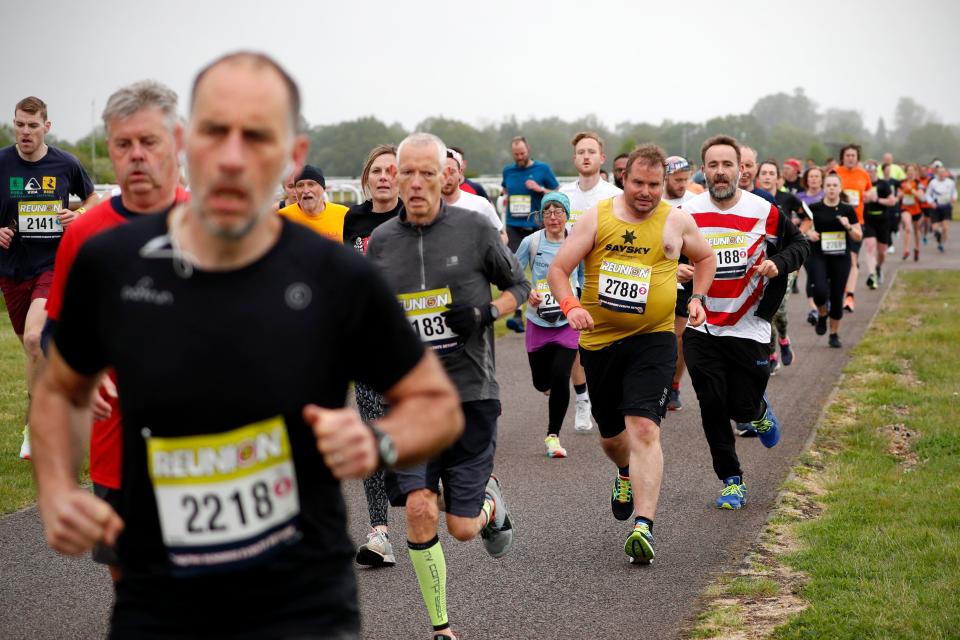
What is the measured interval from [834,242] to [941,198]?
18.1 meters

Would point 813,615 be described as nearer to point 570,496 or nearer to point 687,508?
point 687,508

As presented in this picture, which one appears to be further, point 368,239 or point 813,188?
point 813,188

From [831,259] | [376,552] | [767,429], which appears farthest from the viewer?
[831,259]

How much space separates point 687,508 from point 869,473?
5.24 feet

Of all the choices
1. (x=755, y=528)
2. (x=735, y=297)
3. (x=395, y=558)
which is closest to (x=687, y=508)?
(x=755, y=528)

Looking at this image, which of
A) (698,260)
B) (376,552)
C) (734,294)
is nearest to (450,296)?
(376,552)

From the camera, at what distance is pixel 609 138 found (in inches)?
4296

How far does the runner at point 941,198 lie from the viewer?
101 feet

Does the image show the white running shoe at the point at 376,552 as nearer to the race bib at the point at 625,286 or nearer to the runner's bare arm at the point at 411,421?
the race bib at the point at 625,286

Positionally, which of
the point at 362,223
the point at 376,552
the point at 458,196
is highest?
the point at 458,196

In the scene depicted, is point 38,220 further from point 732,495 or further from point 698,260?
point 732,495

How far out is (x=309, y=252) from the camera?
8.08 feet

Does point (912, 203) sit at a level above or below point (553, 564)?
above

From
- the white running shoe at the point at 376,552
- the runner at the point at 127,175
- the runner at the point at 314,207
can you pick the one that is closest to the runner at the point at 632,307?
the white running shoe at the point at 376,552
